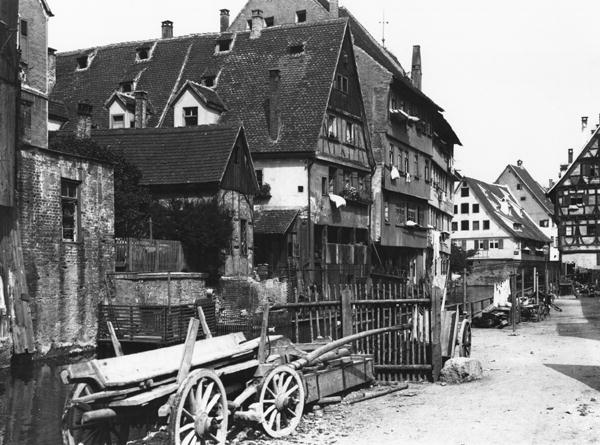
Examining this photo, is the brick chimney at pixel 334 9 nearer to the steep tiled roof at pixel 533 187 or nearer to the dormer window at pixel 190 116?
the dormer window at pixel 190 116

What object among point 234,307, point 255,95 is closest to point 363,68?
point 255,95

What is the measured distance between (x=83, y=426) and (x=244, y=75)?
34779mm

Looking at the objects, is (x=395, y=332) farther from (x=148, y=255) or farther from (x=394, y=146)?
(x=394, y=146)

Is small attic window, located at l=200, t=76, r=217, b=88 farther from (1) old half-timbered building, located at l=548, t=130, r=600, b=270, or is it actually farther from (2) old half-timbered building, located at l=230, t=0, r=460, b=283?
(1) old half-timbered building, located at l=548, t=130, r=600, b=270

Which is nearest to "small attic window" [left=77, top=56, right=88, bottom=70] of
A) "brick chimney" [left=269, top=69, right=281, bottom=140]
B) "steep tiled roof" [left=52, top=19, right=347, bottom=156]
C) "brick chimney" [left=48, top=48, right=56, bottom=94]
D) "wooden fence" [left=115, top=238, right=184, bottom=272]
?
"steep tiled roof" [left=52, top=19, right=347, bottom=156]

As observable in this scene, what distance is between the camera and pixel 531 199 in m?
92.7

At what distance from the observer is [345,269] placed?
40250mm

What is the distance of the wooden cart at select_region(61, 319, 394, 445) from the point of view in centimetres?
883

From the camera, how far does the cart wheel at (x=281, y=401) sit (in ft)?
35.1

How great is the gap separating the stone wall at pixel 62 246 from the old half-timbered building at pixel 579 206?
177ft

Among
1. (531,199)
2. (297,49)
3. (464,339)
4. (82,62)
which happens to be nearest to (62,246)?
(464,339)

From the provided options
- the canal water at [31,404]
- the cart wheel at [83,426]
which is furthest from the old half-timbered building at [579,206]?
the cart wheel at [83,426]

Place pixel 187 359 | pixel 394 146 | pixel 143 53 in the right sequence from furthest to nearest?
pixel 143 53 → pixel 394 146 → pixel 187 359

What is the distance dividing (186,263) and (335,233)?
1304 centimetres
